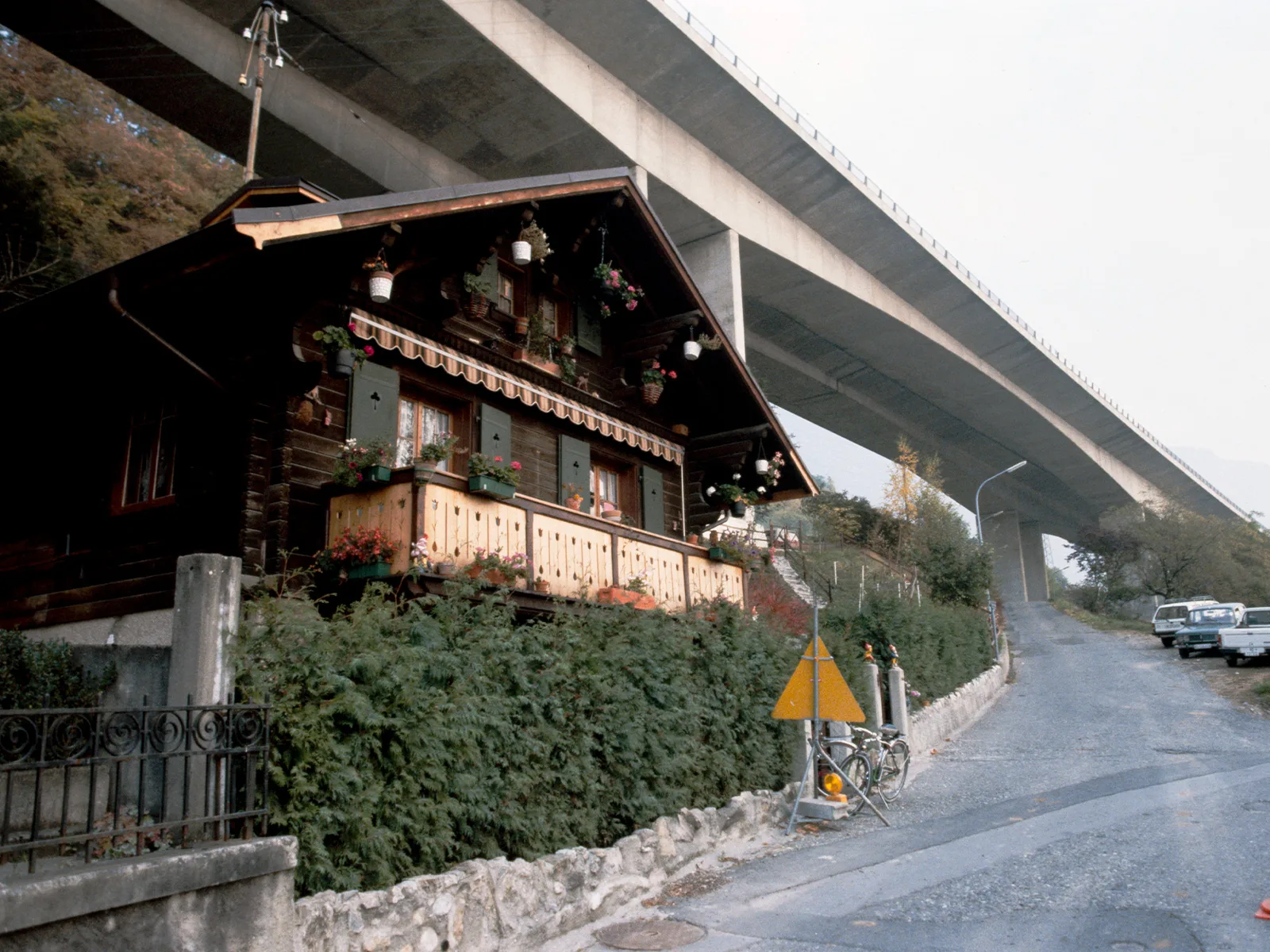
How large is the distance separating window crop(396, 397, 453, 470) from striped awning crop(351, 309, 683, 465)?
62 cm

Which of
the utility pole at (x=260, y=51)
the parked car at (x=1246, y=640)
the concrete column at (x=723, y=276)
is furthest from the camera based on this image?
the concrete column at (x=723, y=276)

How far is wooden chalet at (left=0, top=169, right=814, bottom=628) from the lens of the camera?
411 inches

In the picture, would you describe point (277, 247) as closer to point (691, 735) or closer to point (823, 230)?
point (691, 735)

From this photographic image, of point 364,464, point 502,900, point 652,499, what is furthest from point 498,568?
point 652,499

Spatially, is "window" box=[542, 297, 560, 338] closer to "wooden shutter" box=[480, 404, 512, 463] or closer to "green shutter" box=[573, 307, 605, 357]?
"green shutter" box=[573, 307, 605, 357]

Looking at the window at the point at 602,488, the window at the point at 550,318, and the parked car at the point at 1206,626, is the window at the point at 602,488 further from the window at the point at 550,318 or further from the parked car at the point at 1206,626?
the parked car at the point at 1206,626

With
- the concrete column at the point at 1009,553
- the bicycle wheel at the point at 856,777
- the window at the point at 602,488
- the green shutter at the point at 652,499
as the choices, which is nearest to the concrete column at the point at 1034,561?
the concrete column at the point at 1009,553

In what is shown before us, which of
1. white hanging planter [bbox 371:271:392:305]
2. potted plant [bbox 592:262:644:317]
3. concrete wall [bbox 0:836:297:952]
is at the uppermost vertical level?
potted plant [bbox 592:262:644:317]

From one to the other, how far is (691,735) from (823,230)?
2478 centimetres

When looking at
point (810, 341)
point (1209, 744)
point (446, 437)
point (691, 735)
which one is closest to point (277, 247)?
point (446, 437)

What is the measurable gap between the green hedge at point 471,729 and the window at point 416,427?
2.74 metres

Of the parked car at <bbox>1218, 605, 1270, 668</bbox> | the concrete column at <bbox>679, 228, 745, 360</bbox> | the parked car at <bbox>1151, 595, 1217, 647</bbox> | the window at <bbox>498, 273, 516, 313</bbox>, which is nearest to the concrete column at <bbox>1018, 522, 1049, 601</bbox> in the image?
the parked car at <bbox>1151, 595, 1217, 647</bbox>

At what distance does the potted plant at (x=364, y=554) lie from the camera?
10.0 metres

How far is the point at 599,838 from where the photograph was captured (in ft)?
27.7
